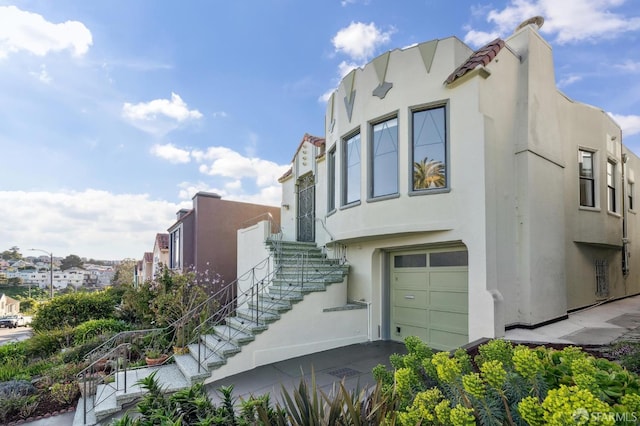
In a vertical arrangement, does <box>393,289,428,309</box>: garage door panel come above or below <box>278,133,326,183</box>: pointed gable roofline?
below

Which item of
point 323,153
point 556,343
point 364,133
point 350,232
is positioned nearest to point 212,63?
point 323,153

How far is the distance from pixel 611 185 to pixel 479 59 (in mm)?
7764

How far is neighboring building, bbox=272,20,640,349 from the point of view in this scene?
23.4 feet

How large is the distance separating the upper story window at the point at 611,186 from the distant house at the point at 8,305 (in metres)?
66.2

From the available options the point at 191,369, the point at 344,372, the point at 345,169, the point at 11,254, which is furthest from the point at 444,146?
the point at 11,254

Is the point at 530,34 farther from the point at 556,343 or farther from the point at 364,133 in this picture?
the point at 556,343

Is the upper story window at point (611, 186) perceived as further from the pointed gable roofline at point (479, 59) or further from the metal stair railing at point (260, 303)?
the metal stair railing at point (260, 303)

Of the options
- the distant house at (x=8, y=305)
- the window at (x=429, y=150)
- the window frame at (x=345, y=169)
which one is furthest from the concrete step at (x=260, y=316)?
the distant house at (x=8, y=305)

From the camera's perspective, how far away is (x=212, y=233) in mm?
16203

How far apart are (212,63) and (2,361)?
10963mm

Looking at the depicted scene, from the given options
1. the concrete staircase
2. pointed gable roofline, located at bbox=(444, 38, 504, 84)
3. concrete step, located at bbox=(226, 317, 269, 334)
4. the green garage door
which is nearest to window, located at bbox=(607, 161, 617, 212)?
pointed gable roofline, located at bbox=(444, 38, 504, 84)

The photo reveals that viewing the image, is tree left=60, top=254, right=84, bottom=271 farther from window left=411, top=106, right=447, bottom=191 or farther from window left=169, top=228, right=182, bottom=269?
window left=411, top=106, right=447, bottom=191

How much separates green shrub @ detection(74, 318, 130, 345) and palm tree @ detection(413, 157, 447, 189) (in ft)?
34.1

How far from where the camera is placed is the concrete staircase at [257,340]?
20.6ft
